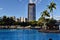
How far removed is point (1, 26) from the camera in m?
75.8

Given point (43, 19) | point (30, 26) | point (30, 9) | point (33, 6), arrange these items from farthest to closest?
point (30, 9) < point (33, 6) < point (30, 26) < point (43, 19)

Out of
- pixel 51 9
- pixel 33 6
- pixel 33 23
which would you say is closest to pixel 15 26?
pixel 33 23

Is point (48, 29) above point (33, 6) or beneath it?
beneath

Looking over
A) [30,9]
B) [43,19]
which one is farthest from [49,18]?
[30,9]

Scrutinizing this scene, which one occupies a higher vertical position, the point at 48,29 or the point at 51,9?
the point at 51,9

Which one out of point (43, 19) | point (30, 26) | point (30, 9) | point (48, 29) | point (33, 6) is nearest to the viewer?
point (48, 29)

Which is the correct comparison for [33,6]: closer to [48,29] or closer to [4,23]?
[4,23]

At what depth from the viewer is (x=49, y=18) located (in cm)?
5950

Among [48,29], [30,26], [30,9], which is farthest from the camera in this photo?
[30,9]

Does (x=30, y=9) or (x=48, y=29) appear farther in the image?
(x=30, y=9)

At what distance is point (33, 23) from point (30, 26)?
2.13 meters

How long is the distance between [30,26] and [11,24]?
22.9 feet

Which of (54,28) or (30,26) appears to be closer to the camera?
(54,28)

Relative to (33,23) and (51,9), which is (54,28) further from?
(33,23)
